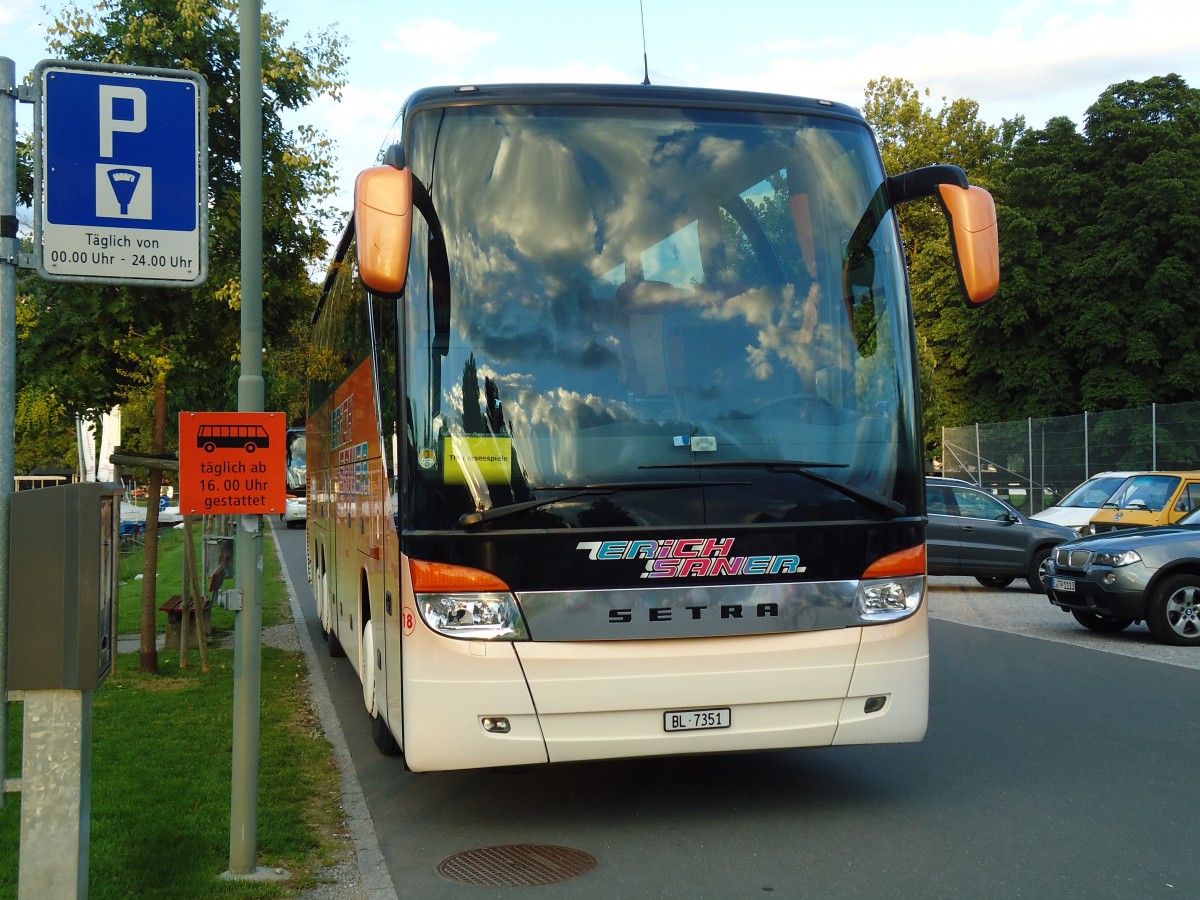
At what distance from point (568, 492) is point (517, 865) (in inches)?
66.9

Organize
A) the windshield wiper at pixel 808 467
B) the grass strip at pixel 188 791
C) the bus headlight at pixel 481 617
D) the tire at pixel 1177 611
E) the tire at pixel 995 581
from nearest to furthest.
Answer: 1. the grass strip at pixel 188 791
2. the bus headlight at pixel 481 617
3. the windshield wiper at pixel 808 467
4. the tire at pixel 1177 611
5. the tire at pixel 995 581

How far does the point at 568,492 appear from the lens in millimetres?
6344

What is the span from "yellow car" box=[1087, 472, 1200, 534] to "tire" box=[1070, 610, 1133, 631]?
703cm

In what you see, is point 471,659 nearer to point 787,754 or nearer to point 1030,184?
point 787,754

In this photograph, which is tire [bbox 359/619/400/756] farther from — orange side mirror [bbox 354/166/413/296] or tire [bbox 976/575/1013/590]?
tire [bbox 976/575/1013/590]

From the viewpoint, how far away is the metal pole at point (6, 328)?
4.69m

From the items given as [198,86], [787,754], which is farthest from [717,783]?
[198,86]

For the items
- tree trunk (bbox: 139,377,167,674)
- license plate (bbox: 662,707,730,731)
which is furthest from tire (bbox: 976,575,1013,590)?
license plate (bbox: 662,707,730,731)

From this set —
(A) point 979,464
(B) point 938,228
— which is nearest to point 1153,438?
(A) point 979,464

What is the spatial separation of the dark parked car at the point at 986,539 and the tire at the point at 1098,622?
5.46m

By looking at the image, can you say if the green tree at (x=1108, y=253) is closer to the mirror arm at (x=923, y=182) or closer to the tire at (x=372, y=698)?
the mirror arm at (x=923, y=182)

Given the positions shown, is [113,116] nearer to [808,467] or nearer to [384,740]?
[808,467]

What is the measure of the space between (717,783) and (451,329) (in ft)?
10.2

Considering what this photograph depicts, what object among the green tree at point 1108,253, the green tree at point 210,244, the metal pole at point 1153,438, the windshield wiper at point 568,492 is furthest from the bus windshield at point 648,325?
the green tree at point 1108,253
